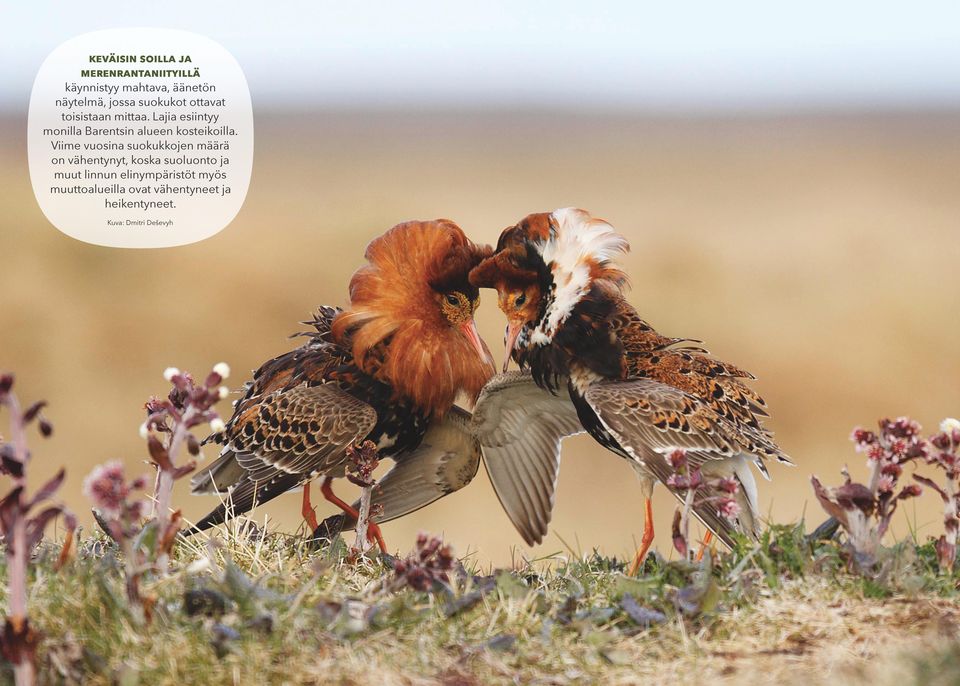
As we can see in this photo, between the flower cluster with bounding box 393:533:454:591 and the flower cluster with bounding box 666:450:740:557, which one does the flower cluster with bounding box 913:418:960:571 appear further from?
the flower cluster with bounding box 393:533:454:591

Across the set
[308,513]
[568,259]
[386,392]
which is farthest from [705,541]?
[308,513]

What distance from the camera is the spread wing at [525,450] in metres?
5.73

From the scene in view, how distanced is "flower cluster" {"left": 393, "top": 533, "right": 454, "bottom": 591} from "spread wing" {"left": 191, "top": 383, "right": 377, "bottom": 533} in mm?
1276

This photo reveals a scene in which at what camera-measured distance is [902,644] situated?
3695 mm

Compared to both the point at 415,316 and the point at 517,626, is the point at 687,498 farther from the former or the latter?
the point at 415,316

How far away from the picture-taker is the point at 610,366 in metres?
5.35

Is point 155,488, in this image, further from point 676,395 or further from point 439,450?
point 676,395

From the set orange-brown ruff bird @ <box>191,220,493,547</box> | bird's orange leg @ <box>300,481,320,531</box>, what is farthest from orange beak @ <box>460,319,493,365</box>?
bird's orange leg @ <box>300,481,320,531</box>

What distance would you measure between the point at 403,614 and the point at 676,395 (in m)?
2.02

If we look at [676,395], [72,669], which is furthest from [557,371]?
[72,669]

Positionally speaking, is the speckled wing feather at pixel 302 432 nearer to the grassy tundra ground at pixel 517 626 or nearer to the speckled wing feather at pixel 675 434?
the grassy tundra ground at pixel 517 626

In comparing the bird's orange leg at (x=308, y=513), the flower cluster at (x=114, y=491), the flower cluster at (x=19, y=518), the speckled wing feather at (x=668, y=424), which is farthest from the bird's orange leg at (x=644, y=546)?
the flower cluster at (x=19, y=518)

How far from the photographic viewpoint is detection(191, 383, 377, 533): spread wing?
213 inches

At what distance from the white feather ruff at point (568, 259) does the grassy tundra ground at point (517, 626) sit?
1382 mm
